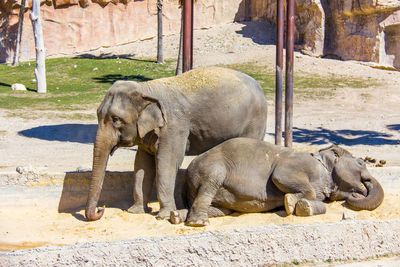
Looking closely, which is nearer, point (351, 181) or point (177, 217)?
point (177, 217)

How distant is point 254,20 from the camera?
3120 cm

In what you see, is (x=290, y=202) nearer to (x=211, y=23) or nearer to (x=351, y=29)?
(x=351, y=29)

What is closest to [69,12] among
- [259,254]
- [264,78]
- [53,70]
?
[53,70]

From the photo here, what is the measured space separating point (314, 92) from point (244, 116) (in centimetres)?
1280

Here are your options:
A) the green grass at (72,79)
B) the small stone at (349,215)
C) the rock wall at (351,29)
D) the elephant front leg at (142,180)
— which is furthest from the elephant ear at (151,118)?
the rock wall at (351,29)

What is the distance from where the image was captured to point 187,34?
8641 millimetres

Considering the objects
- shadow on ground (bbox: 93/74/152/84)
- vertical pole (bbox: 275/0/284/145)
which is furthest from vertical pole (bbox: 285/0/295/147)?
shadow on ground (bbox: 93/74/152/84)

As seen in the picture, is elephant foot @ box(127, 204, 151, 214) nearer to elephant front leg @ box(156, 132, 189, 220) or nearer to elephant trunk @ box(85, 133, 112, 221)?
elephant front leg @ box(156, 132, 189, 220)

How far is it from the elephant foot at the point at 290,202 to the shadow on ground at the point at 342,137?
6.91m

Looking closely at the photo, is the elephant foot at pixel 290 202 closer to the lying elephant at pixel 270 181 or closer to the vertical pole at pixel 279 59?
the lying elephant at pixel 270 181

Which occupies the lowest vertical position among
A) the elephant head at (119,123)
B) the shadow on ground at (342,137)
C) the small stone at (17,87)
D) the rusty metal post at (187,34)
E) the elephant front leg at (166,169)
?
the shadow on ground at (342,137)

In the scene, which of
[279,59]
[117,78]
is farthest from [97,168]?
[117,78]

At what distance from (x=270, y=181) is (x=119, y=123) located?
1.78 meters

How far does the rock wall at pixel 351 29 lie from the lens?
2323cm
